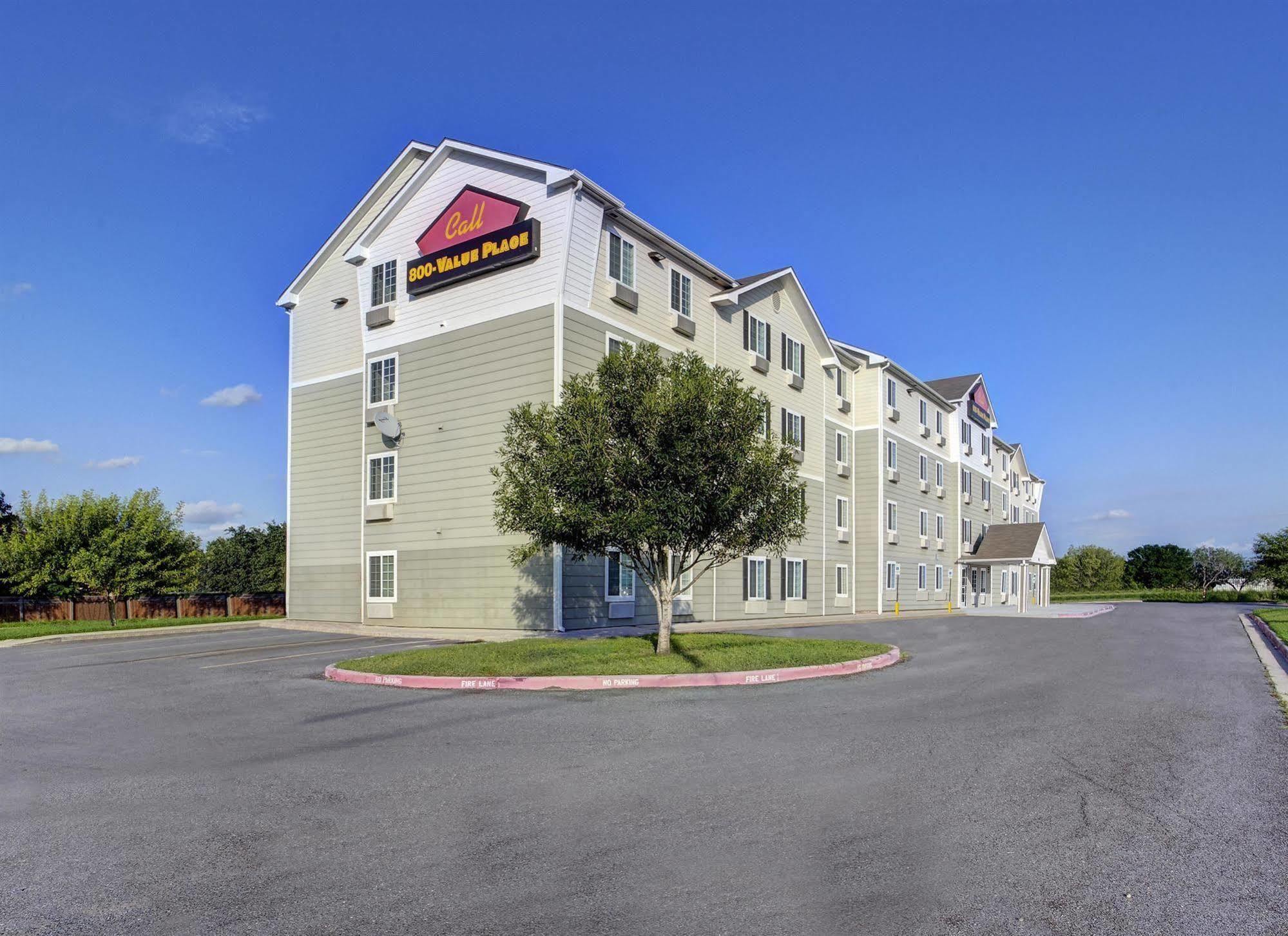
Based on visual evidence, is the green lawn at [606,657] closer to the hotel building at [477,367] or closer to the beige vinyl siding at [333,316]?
the hotel building at [477,367]

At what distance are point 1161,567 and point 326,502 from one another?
126m

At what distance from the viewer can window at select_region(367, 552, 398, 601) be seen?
28.3 meters

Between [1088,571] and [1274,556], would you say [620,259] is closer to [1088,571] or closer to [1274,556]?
[1274,556]

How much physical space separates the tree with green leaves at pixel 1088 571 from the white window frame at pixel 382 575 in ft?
300

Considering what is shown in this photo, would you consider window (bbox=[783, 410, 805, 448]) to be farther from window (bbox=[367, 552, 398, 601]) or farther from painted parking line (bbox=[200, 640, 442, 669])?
painted parking line (bbox=[200, 640, 442, 669])

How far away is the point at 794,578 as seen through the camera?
1465 inches

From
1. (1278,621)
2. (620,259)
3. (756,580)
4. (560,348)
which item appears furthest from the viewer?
(756,580)

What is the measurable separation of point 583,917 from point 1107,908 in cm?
287

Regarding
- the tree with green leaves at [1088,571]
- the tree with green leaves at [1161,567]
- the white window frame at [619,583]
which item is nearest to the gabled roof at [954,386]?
Result: the white window frame at [619,583]

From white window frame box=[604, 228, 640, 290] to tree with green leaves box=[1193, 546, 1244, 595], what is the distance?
11516 centimetres

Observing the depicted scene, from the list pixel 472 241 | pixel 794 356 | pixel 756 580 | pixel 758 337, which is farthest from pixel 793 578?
pixel 472 241

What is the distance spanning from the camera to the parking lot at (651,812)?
5.17m

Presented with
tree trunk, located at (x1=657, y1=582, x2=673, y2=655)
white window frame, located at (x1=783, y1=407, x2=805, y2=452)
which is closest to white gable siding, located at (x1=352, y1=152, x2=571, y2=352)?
tree trunk, located at (x1=657, y1=582, x2=673, y2=655)

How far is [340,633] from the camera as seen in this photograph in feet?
89.9
